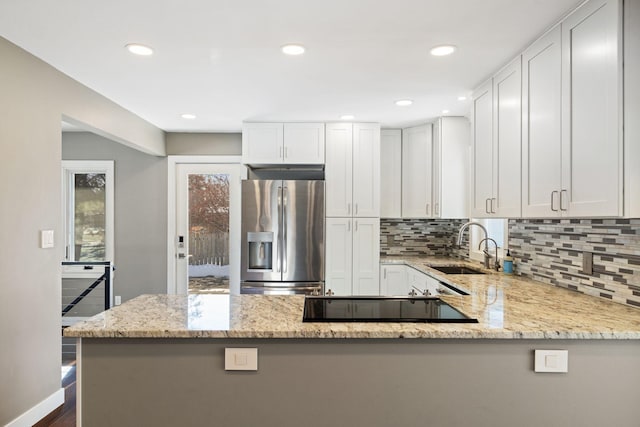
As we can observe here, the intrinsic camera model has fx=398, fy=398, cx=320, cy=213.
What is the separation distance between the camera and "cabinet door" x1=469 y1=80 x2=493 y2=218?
2748 millimetres

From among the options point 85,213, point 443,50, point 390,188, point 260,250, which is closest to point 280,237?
point 260,250

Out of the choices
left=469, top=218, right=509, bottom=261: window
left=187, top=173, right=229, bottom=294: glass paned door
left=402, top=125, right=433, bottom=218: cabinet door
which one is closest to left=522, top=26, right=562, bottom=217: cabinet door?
left=469, top=218, right=509, bottom=261: window

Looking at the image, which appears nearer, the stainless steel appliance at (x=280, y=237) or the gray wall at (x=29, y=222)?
the gray wall at (x=29, y=222)

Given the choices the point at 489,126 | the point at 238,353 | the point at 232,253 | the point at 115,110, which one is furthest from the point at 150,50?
the point at 232,253

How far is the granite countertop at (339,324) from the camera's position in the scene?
57.8 inches

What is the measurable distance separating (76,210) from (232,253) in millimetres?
2011

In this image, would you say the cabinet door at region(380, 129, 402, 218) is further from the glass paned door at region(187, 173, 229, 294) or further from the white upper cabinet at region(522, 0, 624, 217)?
the white upper cabinet at region(522, 0, 624, 217)

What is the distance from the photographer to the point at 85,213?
4879 mm

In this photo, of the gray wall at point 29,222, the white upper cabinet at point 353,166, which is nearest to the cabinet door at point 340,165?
the white upper cabinet at point 353,166

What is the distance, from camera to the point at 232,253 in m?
4.78

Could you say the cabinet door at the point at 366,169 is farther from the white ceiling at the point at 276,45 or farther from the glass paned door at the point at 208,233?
the glass paned door at the point at 208,233

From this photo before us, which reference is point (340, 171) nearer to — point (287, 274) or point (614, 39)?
point (287, 274)

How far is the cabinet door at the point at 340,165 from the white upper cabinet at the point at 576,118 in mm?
2064

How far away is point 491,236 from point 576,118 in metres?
2.01
